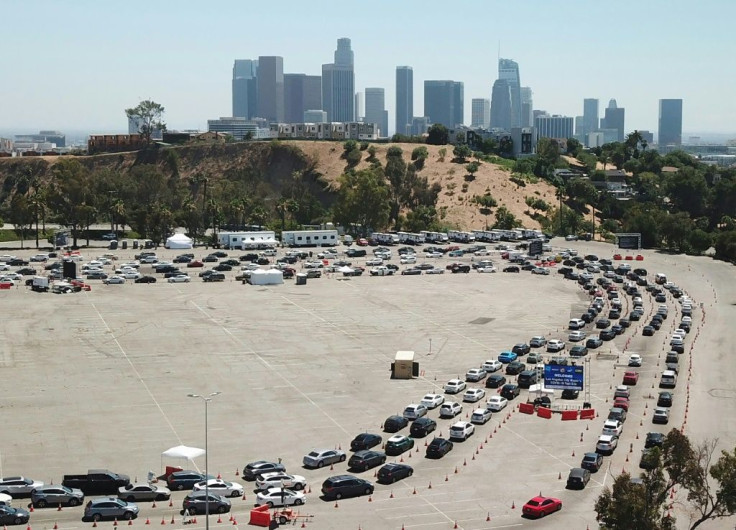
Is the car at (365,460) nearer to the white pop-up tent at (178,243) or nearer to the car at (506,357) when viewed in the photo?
the car at (506,357)

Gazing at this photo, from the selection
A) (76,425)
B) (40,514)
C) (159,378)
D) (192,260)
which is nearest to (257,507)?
(40,514)

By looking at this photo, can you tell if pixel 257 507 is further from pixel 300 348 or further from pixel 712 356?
pixel 712 356

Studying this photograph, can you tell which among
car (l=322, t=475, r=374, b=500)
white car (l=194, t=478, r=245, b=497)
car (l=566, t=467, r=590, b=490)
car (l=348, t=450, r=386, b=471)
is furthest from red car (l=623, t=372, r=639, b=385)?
white car (l=194, t=478, r=245, b=497)

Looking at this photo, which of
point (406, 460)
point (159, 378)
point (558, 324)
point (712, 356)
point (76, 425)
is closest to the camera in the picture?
point (406, 460)

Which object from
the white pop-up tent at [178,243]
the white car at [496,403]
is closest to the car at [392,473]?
the white car at [496,403]

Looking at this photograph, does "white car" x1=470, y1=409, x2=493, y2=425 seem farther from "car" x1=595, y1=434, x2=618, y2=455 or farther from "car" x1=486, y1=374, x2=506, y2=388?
A: "car" x1=486, y1=374, x2=506, y2=388

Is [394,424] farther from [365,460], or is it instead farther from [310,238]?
[310,238]

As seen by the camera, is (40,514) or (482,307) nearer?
(40,514)
